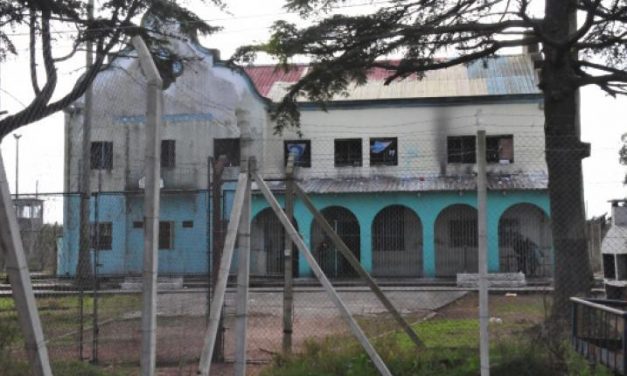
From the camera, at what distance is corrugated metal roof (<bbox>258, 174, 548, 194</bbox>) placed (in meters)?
27.3

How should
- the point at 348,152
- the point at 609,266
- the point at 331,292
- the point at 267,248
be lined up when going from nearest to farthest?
the point at 331,292 < the point at 609,266 < the point at 267,248 < the point at 348,152

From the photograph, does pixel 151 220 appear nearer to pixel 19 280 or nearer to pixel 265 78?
pixel 19 280

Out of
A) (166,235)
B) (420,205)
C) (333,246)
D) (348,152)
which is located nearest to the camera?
(166,235)

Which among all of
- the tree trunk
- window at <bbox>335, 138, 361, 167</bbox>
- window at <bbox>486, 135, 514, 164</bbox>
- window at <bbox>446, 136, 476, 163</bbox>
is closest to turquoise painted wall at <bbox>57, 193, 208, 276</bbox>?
the tree trunk

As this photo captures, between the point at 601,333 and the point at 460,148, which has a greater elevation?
the point at 460,148

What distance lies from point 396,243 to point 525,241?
17.3 ft

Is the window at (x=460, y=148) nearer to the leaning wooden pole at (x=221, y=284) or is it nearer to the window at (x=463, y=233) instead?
the window at (x=463, y=233)

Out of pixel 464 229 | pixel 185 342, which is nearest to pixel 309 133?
pixel 464 229

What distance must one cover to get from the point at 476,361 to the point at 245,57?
24.0ft

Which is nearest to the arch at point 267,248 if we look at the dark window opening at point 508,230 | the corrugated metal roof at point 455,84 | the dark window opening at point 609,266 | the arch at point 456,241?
the arch at point 456,241

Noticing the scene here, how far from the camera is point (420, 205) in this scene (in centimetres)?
2806

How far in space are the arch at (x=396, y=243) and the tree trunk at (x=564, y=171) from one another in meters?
16.9

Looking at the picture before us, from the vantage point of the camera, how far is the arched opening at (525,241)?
2405 centimetres

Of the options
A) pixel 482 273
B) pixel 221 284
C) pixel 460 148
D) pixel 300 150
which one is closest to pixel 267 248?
pixel 300 150
